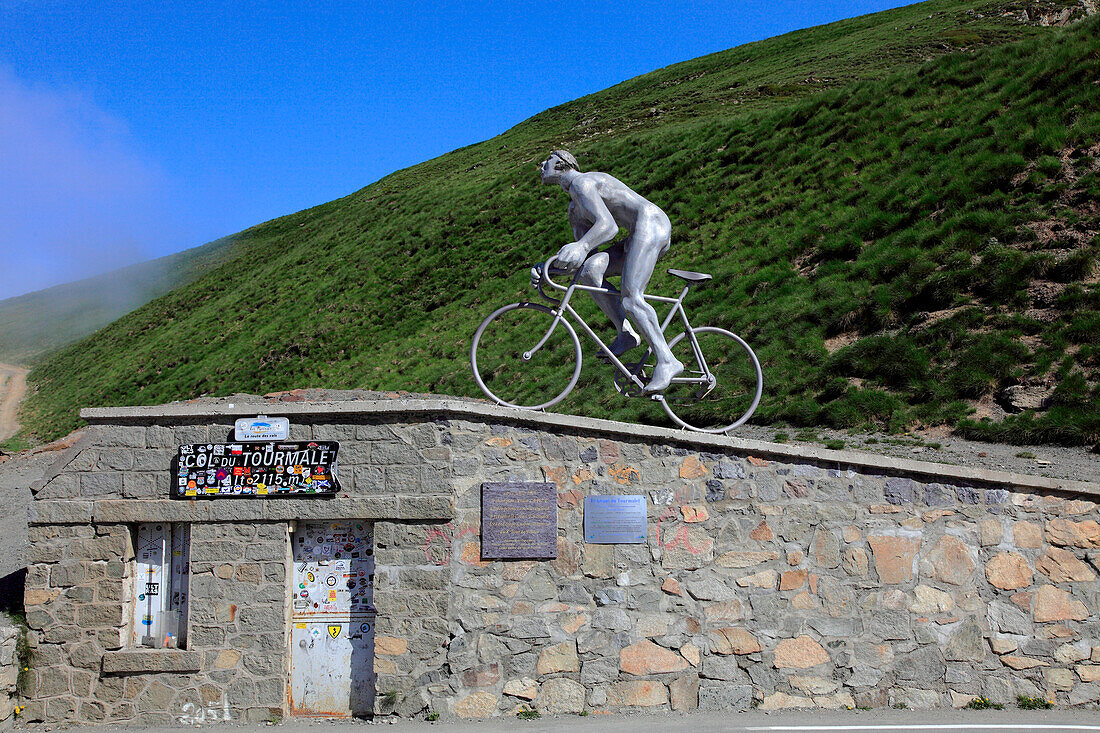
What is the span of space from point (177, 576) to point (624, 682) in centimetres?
446

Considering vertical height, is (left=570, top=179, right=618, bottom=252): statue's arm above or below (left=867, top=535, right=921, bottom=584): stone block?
above

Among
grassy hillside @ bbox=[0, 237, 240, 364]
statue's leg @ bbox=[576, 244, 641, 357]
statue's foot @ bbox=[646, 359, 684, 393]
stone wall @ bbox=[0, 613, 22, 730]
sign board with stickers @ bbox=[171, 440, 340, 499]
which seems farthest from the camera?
grassy hillside @ bbox=[0, 237, 240, 364]

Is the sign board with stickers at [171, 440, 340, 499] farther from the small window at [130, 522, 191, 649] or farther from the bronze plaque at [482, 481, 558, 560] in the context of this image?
the bronze plaque at [482, 481, 558, 560]

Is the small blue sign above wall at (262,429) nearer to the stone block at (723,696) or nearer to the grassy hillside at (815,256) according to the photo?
the stone block at (723,696)

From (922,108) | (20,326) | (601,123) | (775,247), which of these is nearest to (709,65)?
(601,123)

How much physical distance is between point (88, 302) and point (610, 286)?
102935 millimetres

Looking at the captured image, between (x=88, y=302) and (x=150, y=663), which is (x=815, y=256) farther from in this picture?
(x=88, y=302)

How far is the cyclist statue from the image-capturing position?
28.7 feet

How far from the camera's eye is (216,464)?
8.06 metres

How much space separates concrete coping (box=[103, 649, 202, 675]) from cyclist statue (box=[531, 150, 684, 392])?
498cm

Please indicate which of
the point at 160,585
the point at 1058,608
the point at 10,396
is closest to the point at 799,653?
the point at 1058,608

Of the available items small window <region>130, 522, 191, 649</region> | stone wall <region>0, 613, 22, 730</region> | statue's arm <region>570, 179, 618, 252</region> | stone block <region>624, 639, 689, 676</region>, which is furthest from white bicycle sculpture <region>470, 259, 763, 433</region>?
stone wall <region>0, 613, 22, 730</region>

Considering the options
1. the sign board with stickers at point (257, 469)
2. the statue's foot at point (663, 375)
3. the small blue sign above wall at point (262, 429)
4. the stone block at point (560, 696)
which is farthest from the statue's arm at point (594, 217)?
the stone block at point (560, 696)

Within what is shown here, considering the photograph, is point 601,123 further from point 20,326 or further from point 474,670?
point 20,326
